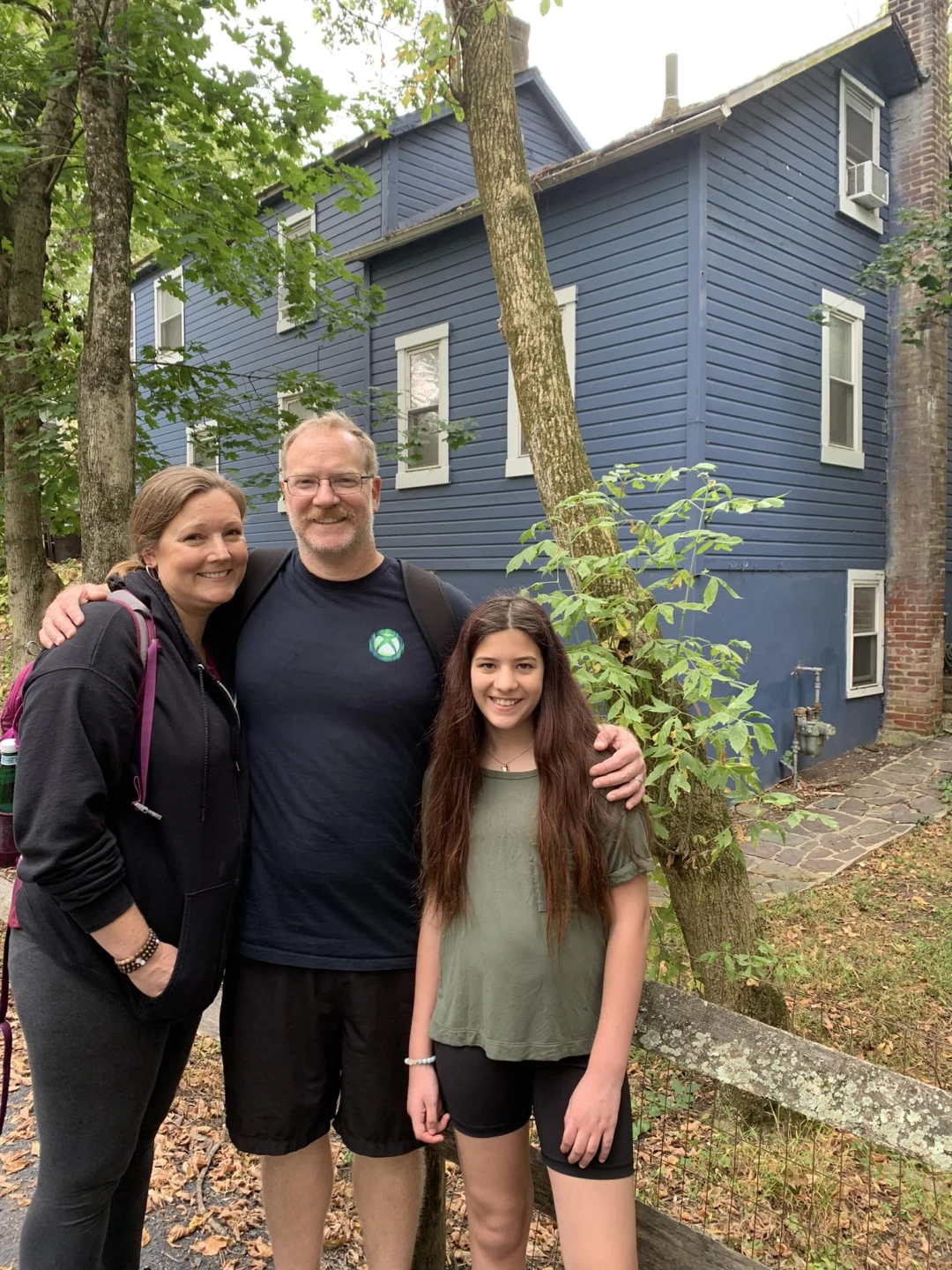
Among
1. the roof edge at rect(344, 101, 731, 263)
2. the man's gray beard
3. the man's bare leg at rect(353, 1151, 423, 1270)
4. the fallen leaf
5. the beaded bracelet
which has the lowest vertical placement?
the fallen leaf

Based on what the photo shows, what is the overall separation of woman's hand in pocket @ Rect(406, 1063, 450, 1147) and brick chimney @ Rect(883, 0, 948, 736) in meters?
10.7

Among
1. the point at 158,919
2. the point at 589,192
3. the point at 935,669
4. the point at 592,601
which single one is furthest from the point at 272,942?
the point at 935,669

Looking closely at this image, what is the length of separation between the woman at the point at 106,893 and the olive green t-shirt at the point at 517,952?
56 cm

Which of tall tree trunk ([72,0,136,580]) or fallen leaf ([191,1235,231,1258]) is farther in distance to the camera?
tall tree trunk ([72,0,136,580])

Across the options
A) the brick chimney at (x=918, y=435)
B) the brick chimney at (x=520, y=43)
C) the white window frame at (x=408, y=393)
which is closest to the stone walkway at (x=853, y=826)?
the brick chimney at (x=918, y=435)

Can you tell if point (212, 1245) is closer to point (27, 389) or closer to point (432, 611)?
point (432, 611)

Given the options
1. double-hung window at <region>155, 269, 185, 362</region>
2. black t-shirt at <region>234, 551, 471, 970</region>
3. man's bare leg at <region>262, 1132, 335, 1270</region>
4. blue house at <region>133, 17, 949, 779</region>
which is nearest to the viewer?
black t-shirt at <region>234, 551, 471, 970</region>

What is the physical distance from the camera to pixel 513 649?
196 centimetres

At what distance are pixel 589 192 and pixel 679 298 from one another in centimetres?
180

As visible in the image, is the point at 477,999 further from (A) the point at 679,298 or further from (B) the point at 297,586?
(A) the point at 679,298

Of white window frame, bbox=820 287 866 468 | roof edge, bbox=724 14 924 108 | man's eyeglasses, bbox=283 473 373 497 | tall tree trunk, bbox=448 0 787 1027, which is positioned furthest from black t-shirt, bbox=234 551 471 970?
white window frame, bbox=820 287 866 468

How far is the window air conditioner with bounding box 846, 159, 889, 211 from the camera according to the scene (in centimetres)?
1045

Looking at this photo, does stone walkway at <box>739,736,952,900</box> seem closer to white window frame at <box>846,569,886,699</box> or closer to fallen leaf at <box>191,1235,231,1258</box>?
white window frame at <box>846,569,886,699</box>

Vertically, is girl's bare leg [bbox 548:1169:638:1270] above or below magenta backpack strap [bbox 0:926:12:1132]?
below
